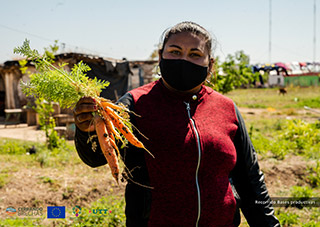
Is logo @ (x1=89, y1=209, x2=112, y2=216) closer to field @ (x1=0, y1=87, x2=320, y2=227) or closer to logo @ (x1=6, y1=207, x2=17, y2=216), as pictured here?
field @ (x1=0, y1=87, x2=320, y2=227)

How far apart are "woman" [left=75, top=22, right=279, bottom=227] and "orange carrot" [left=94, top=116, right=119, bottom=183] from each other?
1.7 inches

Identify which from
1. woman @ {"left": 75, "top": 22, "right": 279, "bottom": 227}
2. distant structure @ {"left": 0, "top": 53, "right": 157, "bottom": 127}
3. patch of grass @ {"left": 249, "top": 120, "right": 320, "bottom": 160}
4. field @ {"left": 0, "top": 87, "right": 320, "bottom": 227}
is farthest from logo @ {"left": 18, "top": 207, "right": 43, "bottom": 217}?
distant structure @ {"left": 0, "top": 53, "right": 157, "bottom": 127}

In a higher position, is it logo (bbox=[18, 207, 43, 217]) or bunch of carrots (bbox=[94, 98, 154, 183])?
bunch of carrots (bbox=[94, 98, 154, 183])

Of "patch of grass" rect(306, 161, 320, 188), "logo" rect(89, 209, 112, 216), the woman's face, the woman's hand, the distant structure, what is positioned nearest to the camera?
the woman's hand

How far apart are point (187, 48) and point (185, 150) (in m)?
0.58

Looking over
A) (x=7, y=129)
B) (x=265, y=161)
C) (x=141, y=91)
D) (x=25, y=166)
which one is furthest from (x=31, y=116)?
(x=141, y=91)

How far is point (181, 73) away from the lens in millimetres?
1690

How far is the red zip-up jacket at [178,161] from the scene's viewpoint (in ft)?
5.14

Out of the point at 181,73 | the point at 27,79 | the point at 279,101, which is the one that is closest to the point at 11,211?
the point at 181,73

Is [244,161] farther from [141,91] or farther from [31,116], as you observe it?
[31,116]

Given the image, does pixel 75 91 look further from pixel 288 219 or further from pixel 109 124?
pixel 288 219

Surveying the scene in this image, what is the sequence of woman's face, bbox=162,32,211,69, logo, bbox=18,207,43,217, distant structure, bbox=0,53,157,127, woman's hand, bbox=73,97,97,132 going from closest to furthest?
woman's hand, bbox=73,97,97,132
woman's face, bbox=162,32,211,69
logo, bbox=18,207,43,217
distant structure, bbox=0,53,157,127

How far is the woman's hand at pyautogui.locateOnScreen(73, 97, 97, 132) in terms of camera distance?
54.4 inches

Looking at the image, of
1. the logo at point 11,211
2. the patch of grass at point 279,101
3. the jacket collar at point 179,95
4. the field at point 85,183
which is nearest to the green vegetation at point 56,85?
the jacket collar at point 179,95
